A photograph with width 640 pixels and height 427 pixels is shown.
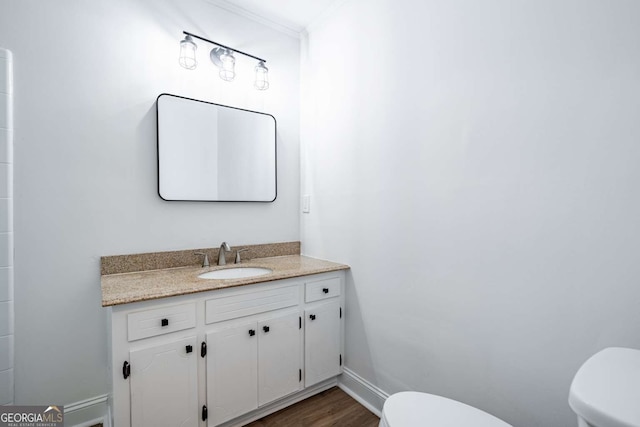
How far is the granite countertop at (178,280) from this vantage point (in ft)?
4.38

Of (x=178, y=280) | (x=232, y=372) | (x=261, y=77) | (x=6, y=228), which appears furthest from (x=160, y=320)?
(x=261, y=77)

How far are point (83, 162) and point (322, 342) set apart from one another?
167 cm

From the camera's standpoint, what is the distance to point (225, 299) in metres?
1.55

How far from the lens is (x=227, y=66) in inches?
77.5

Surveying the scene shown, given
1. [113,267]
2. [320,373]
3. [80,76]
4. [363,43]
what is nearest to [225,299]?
[113,267]

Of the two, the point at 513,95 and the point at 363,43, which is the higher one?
the point at 363,43

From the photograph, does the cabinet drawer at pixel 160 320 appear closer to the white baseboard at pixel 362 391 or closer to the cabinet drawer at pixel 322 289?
the cabinet drawer at pixel 322 289

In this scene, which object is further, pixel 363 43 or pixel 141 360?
pixel 363 43

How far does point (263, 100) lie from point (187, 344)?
1621 millimetres

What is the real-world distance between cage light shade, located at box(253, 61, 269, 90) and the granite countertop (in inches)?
47.0

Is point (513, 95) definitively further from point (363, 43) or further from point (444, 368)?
point (444, 368)

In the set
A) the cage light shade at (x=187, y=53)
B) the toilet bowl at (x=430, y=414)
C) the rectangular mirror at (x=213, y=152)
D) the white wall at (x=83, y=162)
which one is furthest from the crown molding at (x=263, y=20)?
the toilet bowl at (x=430, y=414)

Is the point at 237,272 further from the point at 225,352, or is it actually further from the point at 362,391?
the point at 362,391

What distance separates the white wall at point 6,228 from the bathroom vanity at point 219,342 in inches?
15.5
